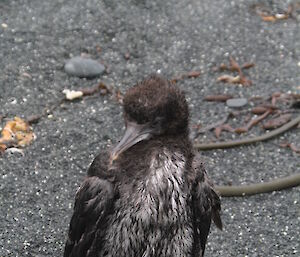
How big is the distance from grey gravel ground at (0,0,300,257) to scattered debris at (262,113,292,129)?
14 centimetres

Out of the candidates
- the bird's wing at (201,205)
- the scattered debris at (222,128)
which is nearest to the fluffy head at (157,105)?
the bird's wing at (201,205)

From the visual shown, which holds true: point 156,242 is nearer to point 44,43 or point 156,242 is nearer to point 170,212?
point 170,212

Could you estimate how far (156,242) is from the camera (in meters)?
4.32

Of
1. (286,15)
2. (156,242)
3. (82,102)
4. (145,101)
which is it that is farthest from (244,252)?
(286,15)

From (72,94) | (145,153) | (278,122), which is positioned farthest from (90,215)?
(278,122)

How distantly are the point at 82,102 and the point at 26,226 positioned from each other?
1.54m

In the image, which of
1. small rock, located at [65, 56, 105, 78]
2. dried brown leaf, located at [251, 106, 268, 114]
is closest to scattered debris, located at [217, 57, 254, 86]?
dried brown leaf, located at [251, 106, 268, 114]

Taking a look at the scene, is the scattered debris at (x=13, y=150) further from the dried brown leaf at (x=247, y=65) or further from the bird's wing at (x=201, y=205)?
the dried brown leaf at (x=247, y=65)

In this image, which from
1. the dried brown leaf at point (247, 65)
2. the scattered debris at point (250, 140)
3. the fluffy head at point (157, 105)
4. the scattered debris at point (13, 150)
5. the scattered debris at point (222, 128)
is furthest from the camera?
the dried brown leaf at point (247, 65)

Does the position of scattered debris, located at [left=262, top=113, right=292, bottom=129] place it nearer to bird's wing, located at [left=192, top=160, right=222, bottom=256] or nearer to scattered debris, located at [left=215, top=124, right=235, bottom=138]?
scattered debris, located at [left=215, top=124, right=235, bottom=138]

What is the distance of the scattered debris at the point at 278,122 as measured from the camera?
6449mm

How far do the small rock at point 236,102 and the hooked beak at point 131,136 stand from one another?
2542 millimetres

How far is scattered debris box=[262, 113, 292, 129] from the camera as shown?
21.2 feet

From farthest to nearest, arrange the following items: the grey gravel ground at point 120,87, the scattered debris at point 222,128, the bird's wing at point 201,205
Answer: the scattered debris at point 222,128
the grey gravel ground at point 120,87
the bird's wing at point 201,205
